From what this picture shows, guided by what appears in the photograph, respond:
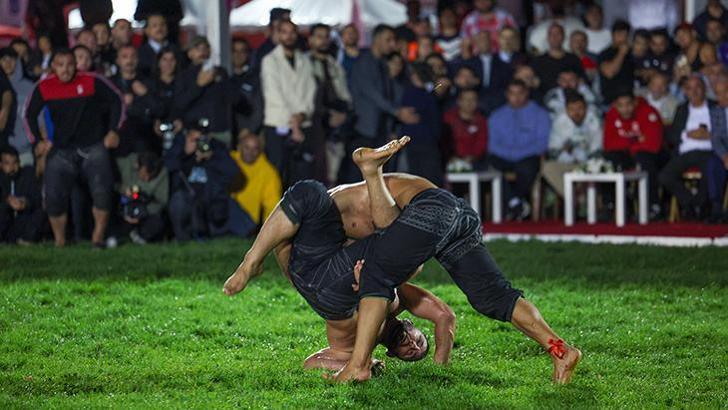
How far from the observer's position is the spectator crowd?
14.0 m

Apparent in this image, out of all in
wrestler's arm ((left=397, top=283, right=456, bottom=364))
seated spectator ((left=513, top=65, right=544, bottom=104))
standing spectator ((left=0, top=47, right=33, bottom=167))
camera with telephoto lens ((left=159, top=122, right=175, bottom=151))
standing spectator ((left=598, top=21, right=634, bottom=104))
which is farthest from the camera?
standing spectator ((left=598, top=21, right=634, bottom=104))

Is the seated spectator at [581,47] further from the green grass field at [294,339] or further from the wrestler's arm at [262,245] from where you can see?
the wrestler's arm at [262,245]

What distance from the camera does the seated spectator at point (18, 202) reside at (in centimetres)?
1410

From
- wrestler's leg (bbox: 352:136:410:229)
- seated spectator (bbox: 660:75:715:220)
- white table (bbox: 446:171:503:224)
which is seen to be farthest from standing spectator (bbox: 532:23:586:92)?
wrestler's leg (bbox: 352:136:410:229)

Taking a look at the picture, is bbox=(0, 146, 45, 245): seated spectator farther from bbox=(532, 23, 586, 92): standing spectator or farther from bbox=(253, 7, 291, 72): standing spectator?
bbox=(532, 23, 586, 92): standing spectator

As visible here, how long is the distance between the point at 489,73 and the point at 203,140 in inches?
158

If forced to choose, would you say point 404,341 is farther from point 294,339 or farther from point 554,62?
point 554,62

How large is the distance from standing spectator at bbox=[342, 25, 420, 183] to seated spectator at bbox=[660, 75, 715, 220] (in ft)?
9.13

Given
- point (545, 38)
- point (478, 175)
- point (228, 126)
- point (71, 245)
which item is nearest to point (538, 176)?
point (478, 175)

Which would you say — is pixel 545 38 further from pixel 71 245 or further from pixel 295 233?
pixel 295 233

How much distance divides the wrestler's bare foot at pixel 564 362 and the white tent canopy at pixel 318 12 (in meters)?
15.0

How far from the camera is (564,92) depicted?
1623 cm

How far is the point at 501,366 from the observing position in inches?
302

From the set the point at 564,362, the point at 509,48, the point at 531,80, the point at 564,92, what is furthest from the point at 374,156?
the point at 509,48
